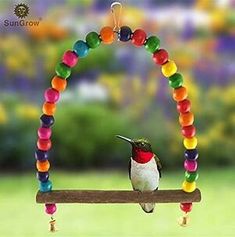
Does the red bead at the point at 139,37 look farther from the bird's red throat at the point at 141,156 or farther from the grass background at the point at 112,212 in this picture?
the grass background at the point at 112,212

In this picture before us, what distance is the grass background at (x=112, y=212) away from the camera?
249 cm

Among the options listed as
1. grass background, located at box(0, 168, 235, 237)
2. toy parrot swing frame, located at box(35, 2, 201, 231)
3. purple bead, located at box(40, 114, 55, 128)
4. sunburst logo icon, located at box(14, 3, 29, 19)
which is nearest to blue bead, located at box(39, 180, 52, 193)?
toy parrot swing frame, located at box(35, 2, 201, 231)

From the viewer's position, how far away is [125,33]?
1663mm

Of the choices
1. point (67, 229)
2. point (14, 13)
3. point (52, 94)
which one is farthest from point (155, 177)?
point (14, 13)

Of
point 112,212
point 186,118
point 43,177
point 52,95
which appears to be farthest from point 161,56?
point 112,212

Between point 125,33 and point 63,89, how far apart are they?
0.18m

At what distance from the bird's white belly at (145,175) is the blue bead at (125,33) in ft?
0.96

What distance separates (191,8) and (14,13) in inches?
23.7

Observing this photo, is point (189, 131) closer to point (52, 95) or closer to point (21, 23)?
point (52, 95)

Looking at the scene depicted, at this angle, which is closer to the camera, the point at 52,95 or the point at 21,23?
the point at 52,95

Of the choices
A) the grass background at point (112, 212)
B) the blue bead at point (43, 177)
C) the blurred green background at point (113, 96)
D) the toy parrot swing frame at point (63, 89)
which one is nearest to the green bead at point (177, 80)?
the toy parrot swing frame at point (63, 89)

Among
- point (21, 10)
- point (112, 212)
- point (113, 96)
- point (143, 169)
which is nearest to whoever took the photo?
point (143, 169)

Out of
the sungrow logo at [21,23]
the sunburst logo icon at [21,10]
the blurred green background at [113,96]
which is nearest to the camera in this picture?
the sunburst logo icon at [21,10]

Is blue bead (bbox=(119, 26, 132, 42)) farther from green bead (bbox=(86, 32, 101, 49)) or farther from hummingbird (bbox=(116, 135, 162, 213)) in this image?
hummingbird (bbox=(116, 135, 162, 213))
